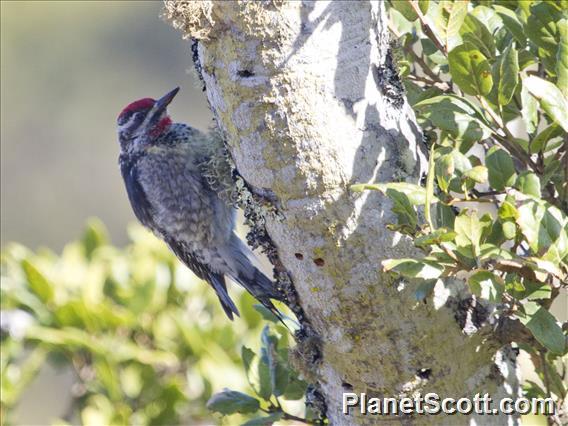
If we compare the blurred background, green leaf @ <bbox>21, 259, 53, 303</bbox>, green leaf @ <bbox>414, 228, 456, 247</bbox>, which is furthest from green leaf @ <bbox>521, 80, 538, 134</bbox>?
the blurred background

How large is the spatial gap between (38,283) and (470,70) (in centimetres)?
285

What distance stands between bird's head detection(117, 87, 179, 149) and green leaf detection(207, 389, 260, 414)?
1.80m

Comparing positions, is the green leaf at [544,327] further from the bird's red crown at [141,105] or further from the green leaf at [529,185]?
the bird's red crown at [141,105]

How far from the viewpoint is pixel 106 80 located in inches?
673

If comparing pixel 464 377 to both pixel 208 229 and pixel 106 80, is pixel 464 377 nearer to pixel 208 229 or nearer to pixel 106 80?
pixel 208 229

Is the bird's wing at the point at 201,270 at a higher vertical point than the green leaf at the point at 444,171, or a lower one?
higher

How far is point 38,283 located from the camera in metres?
4.23

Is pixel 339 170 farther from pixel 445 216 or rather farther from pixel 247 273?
pixel 247 273

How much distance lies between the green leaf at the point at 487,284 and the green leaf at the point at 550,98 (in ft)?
1.04

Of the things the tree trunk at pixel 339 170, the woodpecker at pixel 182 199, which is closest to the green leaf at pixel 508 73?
the tree trunk at pixel 339 170

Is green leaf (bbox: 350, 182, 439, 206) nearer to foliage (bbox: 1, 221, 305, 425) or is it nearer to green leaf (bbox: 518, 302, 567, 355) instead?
green leaf (bbox: 518, 302, 567, 355)

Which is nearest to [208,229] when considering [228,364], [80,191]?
[228,364]

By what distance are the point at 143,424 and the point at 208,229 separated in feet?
2.89

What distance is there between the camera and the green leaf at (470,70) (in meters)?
1.88
